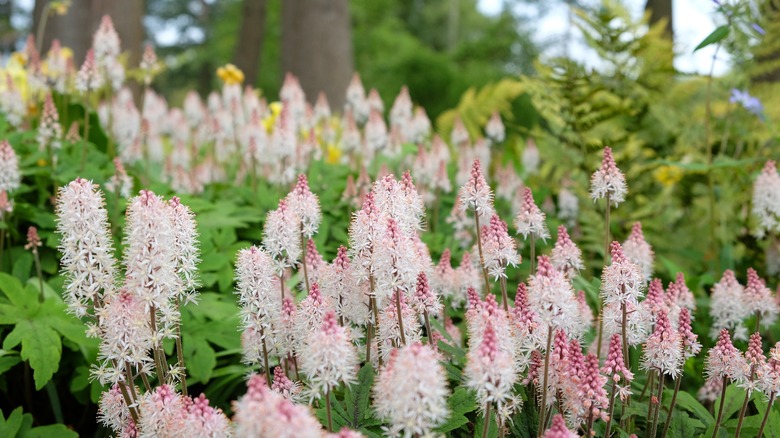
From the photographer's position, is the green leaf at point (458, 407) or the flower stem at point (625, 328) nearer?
the green leaf at point (458, 407)

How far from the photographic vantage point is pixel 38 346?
8.62 feet

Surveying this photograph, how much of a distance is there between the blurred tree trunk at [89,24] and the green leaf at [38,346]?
5591 millimetres

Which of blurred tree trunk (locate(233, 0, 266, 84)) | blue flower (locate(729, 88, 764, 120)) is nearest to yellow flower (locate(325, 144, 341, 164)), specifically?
blue flower (locate(729, 88, 764, 120))

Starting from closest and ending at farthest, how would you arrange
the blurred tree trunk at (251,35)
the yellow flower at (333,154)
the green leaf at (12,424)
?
the green leaf at (12,424)
the yellow flower at (333,154)
the blurred tree trunk at (251,35)

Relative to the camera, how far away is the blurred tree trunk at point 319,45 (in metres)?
9.02

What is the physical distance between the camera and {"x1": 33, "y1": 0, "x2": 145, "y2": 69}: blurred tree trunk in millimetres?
7852

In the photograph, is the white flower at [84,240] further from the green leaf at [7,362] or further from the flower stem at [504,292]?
the flower stem at [504,292]

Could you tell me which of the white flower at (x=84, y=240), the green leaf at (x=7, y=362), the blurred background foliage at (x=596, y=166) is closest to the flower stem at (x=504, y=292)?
the blurred background foliage at (x=596, y=166)

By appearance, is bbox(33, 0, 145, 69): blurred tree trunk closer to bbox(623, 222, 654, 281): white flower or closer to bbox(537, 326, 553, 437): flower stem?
bbox(623, 222, 654, 281): white flower

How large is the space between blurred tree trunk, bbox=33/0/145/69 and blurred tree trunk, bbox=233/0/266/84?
6109 mm

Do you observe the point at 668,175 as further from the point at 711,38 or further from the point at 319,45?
the point at 319,45

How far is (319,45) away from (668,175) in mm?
5146

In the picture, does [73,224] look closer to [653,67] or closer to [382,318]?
[382,318]

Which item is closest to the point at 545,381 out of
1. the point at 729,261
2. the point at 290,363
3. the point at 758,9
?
the point at 290,363
